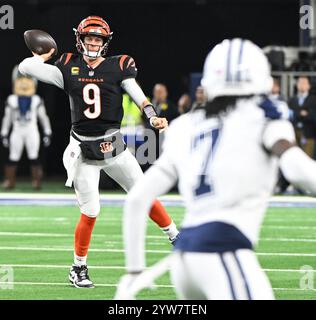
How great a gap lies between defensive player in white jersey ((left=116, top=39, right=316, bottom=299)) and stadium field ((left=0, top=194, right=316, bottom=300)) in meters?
3.38

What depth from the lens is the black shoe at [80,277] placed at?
26.8ft

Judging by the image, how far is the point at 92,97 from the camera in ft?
26.9

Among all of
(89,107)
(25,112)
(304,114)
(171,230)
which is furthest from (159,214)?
(25,112)

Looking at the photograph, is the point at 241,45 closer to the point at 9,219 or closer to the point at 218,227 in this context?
the point at 218,227

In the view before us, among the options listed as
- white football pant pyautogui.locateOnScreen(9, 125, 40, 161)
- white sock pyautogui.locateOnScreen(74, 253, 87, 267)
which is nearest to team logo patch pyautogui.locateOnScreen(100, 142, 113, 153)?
white sock pyautogui.locateOnScreen(74, 253, 87, 267)

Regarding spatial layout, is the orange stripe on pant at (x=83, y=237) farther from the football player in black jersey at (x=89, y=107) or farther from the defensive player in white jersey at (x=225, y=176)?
the defensive player in white jersey at (x=225, y=176)

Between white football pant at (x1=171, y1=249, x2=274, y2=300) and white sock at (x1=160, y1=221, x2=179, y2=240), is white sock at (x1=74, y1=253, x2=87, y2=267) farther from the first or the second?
white football pant at (x1=171, y1=249, x2=274, y2=300)

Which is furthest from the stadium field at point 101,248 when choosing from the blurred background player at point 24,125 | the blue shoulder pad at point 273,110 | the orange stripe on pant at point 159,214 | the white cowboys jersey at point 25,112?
the blue shoulder pad at point 273,110

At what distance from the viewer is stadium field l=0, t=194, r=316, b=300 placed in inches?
317

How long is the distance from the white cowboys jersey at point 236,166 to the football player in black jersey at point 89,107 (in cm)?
376

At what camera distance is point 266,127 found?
425 cm

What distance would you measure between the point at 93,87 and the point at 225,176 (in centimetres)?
404

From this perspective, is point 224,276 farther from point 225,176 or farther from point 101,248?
point 101,248
